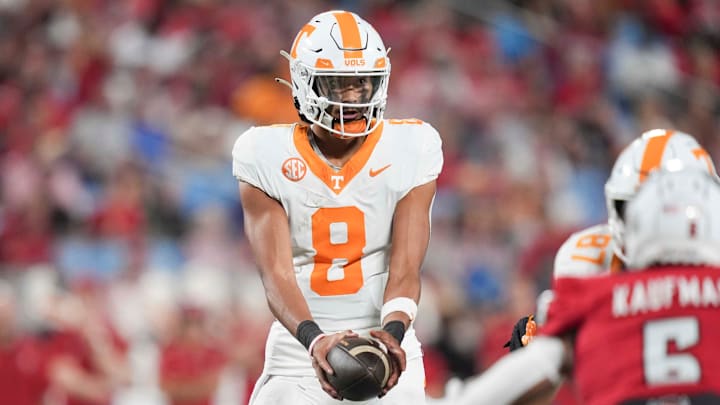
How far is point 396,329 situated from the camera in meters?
4.48

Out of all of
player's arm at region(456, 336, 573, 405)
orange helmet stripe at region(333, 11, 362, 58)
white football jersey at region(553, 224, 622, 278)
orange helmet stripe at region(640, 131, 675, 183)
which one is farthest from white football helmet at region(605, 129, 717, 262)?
orange helmet stripe at region(333, 11, 362, 58)

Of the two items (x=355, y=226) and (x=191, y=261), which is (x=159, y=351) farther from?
(x=355, y=226)

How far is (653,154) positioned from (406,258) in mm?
1064

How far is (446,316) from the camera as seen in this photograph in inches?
364

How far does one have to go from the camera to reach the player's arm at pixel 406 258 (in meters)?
4.56

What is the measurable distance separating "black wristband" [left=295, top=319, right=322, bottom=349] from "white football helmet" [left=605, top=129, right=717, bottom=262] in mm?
1040

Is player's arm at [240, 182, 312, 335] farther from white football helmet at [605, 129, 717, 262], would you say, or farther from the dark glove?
white football helmet at [605, 129, 717, 262]

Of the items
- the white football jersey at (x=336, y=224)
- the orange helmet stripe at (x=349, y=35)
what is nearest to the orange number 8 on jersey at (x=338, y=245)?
the white football jersey at (x=336, y=224)

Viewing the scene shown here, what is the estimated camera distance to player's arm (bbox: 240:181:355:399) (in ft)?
14.7

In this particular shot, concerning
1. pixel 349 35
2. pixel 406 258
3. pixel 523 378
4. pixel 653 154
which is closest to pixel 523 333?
pixel 406 258

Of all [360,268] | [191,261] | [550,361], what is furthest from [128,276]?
[550,361]

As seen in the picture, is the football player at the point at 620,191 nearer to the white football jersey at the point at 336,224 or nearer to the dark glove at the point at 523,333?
the dark glove at the point at 523,333

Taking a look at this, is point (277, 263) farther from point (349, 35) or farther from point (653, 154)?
point (653, 154)

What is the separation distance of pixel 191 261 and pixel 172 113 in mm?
1769
